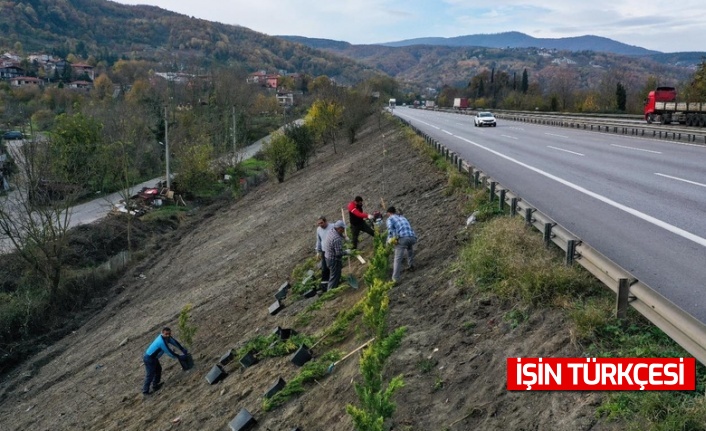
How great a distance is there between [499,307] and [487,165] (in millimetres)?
12515

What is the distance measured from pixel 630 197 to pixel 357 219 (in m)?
6.08

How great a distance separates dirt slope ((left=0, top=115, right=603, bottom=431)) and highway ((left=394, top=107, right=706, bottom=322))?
1938 millimetres

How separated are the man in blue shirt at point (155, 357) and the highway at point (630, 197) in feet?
25.6

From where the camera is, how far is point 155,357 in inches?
442

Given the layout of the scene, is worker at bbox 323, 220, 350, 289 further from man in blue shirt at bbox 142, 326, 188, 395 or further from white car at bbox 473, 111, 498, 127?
white car at bbox 473, 111, 498, 127

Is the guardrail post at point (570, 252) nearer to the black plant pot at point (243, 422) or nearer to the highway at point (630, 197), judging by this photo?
the highway at point (630, 197)

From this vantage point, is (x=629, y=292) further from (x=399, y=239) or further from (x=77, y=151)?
(x=77, y=151)

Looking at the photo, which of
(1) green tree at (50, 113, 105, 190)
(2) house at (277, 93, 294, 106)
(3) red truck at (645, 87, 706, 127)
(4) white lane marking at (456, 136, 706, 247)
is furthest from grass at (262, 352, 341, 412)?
(2) house at (277, 93, 294, 106)

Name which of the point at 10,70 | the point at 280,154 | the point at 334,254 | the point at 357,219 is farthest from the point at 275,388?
the point at 10,70

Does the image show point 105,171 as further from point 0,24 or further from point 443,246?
point 0,24

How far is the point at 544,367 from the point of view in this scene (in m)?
5.87

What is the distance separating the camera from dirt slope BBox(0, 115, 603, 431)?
625 centimetres

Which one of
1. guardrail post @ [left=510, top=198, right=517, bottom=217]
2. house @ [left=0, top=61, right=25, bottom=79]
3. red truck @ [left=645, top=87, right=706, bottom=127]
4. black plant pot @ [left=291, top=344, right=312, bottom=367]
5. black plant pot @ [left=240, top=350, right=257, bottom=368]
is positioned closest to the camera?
black plant pot @ [left=291, top=344, right=312, bottom=367]

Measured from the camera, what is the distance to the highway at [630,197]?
26.4ft
